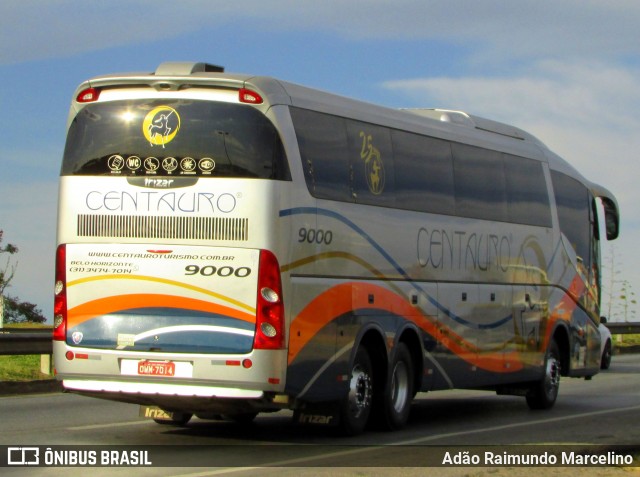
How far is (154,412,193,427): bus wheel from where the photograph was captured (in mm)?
14352

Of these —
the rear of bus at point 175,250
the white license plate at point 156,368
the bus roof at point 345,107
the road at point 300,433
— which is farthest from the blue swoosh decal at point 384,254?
the white license plate at point 156,368

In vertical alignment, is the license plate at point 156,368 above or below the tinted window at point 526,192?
below

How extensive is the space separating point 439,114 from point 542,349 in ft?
14.3

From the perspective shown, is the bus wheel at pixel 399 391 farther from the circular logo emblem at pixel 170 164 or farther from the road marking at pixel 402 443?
the circular logo emblem at pixel 170 164

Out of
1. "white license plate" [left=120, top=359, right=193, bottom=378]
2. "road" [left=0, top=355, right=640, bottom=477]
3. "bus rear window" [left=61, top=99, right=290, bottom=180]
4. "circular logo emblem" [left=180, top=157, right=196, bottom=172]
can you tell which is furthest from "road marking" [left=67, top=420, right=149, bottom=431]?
"circular logo emblem" [left=180, top=157, right=196, bottom=172]

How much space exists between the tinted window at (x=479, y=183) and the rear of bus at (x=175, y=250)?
482 cm

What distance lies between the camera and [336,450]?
1288cm

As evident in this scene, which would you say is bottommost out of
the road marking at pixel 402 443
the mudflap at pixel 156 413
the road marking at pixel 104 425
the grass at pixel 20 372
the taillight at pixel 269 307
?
the road marking at pixel 402 443

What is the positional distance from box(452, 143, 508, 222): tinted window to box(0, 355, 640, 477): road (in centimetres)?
285

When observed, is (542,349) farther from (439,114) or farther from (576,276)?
(439,114)

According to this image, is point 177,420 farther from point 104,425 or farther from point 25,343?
point 25,343

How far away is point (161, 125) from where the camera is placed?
12.6 meters

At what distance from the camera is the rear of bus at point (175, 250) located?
12.2m

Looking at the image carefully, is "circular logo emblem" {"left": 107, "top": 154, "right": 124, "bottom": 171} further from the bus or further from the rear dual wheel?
the rear dual wheel
